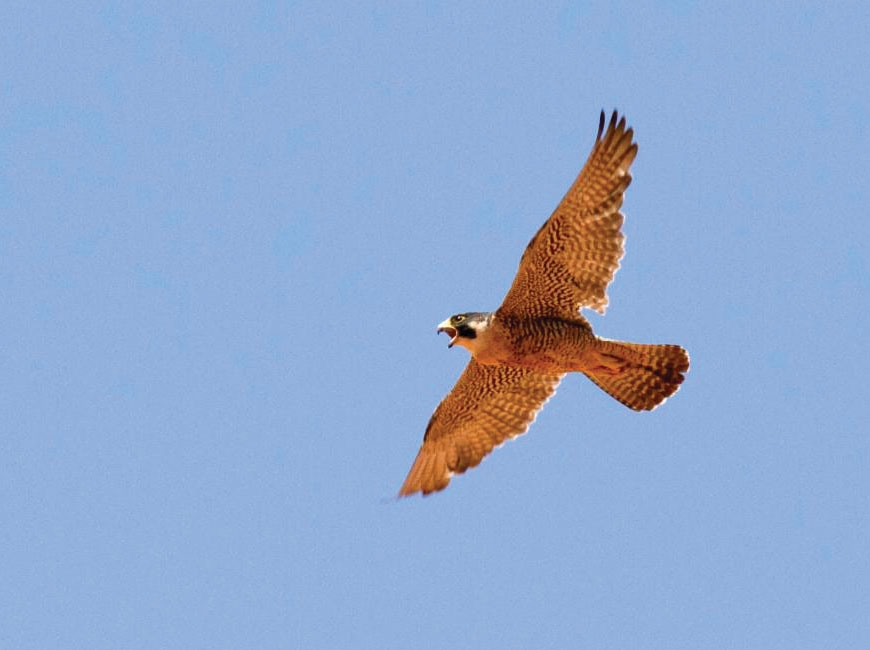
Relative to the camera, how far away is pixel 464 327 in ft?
48.9

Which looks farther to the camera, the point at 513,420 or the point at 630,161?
the point at 513,420

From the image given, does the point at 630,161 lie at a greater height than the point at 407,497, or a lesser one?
greater

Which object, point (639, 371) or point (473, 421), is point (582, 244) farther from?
point (473, 421)

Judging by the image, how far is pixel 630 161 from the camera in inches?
575

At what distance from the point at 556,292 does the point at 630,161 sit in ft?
5.10

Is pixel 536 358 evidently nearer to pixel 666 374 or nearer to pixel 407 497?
pixel 666 374

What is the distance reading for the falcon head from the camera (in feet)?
48.9

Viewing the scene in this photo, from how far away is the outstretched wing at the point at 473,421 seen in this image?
53.5ft

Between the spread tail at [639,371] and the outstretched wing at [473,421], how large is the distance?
993 millimetres

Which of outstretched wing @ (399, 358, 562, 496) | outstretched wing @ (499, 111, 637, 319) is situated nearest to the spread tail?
outstretched wing @ (499, 111, 637, 319)

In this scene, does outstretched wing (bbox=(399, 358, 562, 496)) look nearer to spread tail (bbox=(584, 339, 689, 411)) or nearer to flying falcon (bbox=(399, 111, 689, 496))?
flying falcon (bbox=(399, 111, 689, 496))

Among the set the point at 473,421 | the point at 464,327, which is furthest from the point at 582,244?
the point at 473,421

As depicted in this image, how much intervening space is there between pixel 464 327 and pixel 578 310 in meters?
1.24

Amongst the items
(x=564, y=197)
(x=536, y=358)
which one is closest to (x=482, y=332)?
(x=536, y=358)
